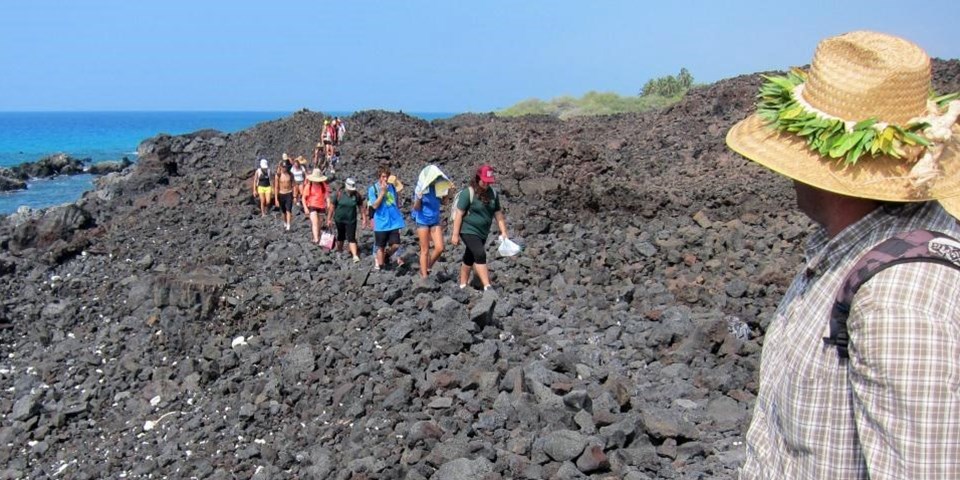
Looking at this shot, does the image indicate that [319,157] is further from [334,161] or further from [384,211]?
[384,211]

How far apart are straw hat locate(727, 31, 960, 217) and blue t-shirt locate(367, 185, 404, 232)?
897cm

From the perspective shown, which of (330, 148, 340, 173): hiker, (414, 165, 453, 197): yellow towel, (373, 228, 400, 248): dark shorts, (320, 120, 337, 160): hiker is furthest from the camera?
(320, 120, 337, 160): hiker

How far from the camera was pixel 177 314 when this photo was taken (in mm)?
10766

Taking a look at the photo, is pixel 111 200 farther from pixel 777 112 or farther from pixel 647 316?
pixel 777 112

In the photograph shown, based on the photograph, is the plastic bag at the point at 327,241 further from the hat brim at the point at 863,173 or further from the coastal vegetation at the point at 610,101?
the coastal vegetation at the point at 610,101

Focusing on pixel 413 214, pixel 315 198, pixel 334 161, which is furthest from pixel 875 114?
pixel 334 161

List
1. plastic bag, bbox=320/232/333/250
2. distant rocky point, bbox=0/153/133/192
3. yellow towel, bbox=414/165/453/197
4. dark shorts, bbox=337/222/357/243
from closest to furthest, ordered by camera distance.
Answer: yellow towel, bbox=414/165/453/197
dark shorts, bbox=337/222/357/243
plastic bag, bbox=320/232/333/250
distant rocky point, bbox=0/153/133/192

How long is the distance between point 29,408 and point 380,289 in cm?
394

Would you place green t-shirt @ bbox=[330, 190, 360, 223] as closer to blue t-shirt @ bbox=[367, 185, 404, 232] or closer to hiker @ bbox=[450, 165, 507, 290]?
blue t-shirt @ bbox=[367, 185, 404, 232]

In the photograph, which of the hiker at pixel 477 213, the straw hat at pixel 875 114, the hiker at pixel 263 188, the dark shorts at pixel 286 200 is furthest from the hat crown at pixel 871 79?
the hiker at pixel 263 188

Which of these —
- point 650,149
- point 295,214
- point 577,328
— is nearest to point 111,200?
point 295,214

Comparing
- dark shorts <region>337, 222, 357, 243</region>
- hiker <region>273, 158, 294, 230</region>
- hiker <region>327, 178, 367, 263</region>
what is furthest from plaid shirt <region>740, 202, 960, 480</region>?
hiker <region>273, 158, 294, 230</region>

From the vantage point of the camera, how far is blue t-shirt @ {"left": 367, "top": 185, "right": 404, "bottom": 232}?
11008 mm

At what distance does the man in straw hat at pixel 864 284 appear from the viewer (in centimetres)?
177
